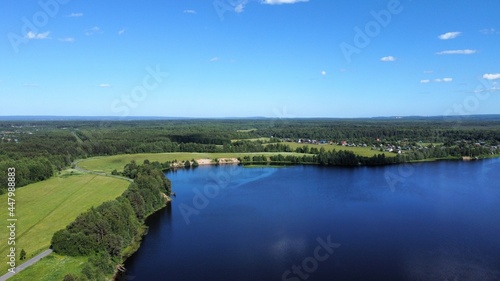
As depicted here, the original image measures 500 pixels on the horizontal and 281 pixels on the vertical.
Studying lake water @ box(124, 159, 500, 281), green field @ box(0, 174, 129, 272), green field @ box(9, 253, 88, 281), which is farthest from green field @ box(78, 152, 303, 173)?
green field @ box(9, 253, 88, 281)

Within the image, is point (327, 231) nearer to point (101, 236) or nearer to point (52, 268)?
point (101, 236)

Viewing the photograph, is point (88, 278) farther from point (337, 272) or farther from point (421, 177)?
point (421, 177)

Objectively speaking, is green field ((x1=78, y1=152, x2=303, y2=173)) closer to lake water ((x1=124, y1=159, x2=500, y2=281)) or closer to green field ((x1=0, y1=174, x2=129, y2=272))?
green field ((x1=0, y1=174, x2=129, y2=272))

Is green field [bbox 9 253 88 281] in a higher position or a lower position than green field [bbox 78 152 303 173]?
higher

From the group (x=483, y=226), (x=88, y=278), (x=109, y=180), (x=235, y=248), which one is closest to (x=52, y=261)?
(x=88, y=278)

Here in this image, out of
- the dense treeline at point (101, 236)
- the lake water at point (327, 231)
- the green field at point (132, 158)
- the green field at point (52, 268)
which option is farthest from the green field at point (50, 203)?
the green field at point (132, 158)

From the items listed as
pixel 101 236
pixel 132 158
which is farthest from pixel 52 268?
pixel 132 158
